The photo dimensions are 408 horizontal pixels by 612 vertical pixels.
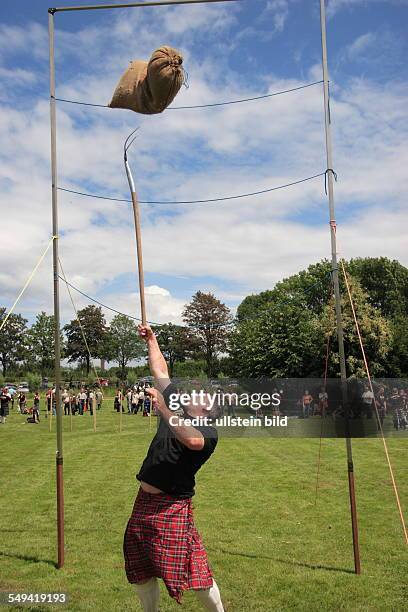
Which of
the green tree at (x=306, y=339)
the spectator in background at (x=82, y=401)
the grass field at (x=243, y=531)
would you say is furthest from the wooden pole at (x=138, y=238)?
the spectator in background at (x=82, y=401)

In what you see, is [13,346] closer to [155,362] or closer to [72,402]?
[72,402]

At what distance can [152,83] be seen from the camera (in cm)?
386

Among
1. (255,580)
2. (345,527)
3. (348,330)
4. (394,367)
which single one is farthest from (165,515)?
(394,367)

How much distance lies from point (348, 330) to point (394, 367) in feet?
24.1

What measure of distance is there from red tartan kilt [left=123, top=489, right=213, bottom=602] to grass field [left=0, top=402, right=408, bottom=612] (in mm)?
1068

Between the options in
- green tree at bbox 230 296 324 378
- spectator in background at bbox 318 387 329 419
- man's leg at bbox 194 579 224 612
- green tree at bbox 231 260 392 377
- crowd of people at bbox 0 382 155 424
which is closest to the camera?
man's leg at bbox 194 579 224 612

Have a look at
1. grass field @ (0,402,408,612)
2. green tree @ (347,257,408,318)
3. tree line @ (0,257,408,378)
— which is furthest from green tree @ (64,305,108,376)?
grass field @ (0,402,408,612)

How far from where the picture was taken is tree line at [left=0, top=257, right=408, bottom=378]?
42.8ft

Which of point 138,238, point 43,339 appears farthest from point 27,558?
point 43,339

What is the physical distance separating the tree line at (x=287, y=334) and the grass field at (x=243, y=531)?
2261 mm

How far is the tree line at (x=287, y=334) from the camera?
13055mm

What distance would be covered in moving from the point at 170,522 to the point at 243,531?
3.28 m

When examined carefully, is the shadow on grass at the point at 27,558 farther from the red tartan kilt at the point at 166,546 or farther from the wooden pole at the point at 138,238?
the wooden pole at the point at 138,238

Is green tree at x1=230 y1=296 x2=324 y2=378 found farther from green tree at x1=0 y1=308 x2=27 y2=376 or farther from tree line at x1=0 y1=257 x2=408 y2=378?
green tree at x1=0 y1=308 x2=27 y2=376
